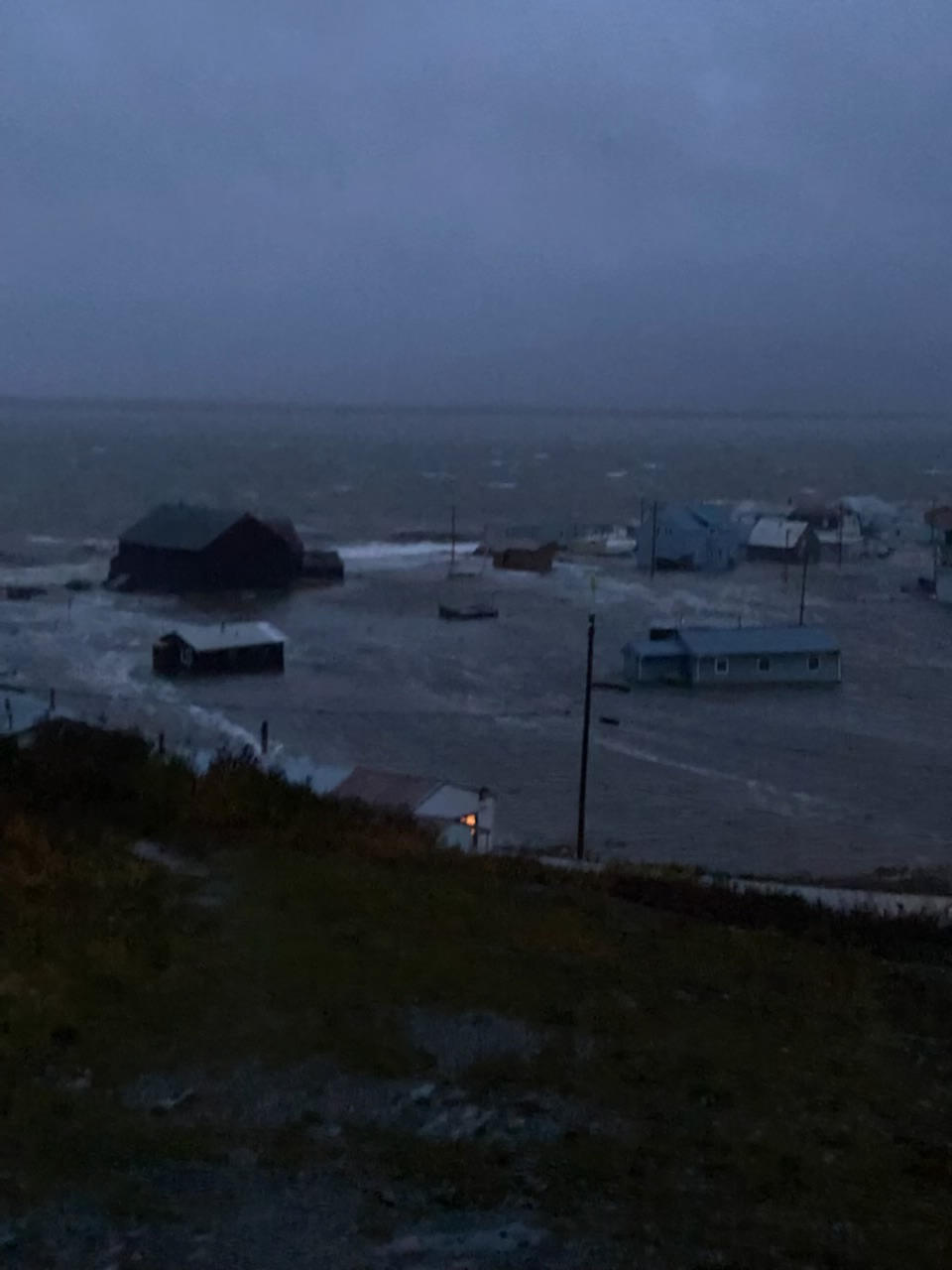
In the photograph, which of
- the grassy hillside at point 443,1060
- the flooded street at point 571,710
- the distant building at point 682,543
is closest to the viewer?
the grassy hillside at point 443,1060

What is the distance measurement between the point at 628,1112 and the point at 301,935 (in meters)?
1.89

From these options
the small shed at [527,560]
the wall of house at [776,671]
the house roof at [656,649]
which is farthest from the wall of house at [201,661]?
the small shed at [527,560]

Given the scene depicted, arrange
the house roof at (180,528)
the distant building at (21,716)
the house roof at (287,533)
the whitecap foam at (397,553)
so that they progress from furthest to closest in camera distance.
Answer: the whitecap foam at (397,553) < the house roof at (287,533) < the house roof at (180,528) < the distant building at (21,716)

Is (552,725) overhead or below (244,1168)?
below

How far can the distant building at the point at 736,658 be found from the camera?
1950 cm

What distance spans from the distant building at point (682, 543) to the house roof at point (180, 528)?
986cm

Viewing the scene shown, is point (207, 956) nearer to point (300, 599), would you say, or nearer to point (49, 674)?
point (49, 674)

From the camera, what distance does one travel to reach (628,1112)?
161 inches

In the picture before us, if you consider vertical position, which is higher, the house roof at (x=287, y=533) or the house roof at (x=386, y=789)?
the house roof at (x=287, y=533)

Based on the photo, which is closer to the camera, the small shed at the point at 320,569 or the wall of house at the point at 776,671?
the wall of house at the point at 776,671

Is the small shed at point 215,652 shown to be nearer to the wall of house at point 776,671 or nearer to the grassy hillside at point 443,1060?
the wall of house at point 776,671

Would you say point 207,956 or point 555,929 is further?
point 555,929

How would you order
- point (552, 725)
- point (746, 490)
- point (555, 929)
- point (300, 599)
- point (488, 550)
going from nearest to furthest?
point (555, 929), point (552, 725), point (300, 599), point (488, 550), point (746, 490)

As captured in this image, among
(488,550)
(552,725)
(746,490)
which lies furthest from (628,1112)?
(746,490)
